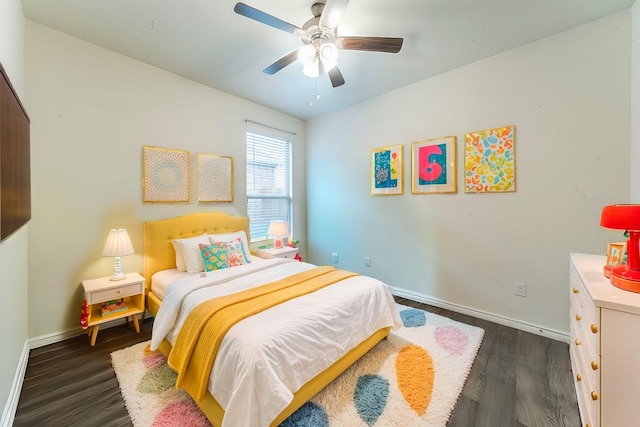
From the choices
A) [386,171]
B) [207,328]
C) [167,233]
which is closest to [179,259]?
[167,233]

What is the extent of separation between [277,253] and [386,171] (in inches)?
74.2

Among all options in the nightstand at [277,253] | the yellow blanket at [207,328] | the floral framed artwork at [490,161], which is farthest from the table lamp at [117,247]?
the floral framed artwork at [490,161]

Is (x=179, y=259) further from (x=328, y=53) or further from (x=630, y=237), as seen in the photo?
(x=630, y=237)

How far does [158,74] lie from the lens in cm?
282

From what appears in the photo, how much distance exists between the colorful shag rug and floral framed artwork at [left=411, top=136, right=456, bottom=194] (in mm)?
1620

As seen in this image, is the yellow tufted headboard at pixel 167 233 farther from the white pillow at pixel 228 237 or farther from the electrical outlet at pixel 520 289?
the electrical outlet at pixel 520 289

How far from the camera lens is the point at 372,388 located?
1706mm

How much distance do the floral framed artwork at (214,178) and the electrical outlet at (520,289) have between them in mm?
3478

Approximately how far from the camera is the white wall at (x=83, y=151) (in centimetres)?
217

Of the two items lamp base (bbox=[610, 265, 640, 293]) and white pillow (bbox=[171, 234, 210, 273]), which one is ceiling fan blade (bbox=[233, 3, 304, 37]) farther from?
lamp base (bbox=[610, 265, 640, 293])

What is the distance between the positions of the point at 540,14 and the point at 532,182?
1389 mm

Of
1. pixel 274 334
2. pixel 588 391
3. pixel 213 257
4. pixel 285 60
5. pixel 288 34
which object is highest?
pixel 288 34

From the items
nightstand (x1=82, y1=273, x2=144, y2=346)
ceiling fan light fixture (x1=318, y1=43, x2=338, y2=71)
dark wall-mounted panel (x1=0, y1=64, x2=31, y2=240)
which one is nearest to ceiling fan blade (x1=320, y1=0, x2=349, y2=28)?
ceiling fan light fixture (x1=318, y1=43, x2=338, y2=71)

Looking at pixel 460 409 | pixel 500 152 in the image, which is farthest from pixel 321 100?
pixel 460 409
